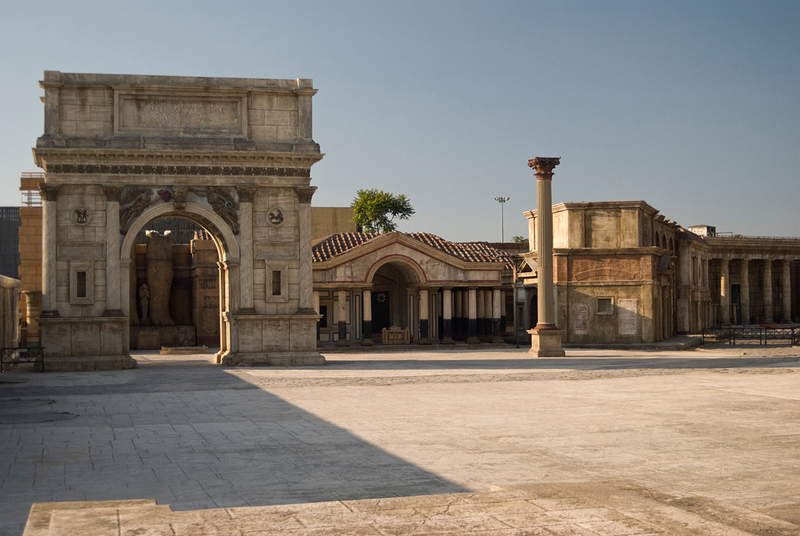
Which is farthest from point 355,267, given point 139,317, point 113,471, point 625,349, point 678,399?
point 113,471

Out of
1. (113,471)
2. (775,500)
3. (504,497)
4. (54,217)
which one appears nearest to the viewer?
(504,497)

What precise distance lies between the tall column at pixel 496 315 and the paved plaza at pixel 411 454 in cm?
1909

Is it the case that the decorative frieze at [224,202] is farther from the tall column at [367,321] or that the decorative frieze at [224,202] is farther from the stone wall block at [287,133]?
the tall column at [367,321]

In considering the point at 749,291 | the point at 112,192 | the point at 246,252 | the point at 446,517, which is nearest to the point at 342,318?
the point at 246,252

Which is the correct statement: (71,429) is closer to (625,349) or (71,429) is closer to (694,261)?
(625,349)

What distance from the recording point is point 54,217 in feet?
89.6

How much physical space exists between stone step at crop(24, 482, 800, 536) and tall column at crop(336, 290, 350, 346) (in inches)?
1254

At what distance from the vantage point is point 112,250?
91.1ft

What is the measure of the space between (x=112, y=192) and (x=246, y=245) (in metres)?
4.70

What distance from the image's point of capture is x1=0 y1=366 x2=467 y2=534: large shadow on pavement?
350 inches

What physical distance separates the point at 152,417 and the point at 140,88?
1591 centimetres

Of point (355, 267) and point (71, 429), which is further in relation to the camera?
point (355, 267)

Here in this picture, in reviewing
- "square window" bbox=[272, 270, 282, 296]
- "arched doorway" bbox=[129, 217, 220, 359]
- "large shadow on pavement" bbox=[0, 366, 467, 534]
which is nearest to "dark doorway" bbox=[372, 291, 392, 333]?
"arched doorway" bbox=[129, 217, 220, 359]

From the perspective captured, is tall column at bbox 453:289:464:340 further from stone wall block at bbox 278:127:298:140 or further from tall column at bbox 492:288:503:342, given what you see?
stone wall block at bbox 278:127:298:140
